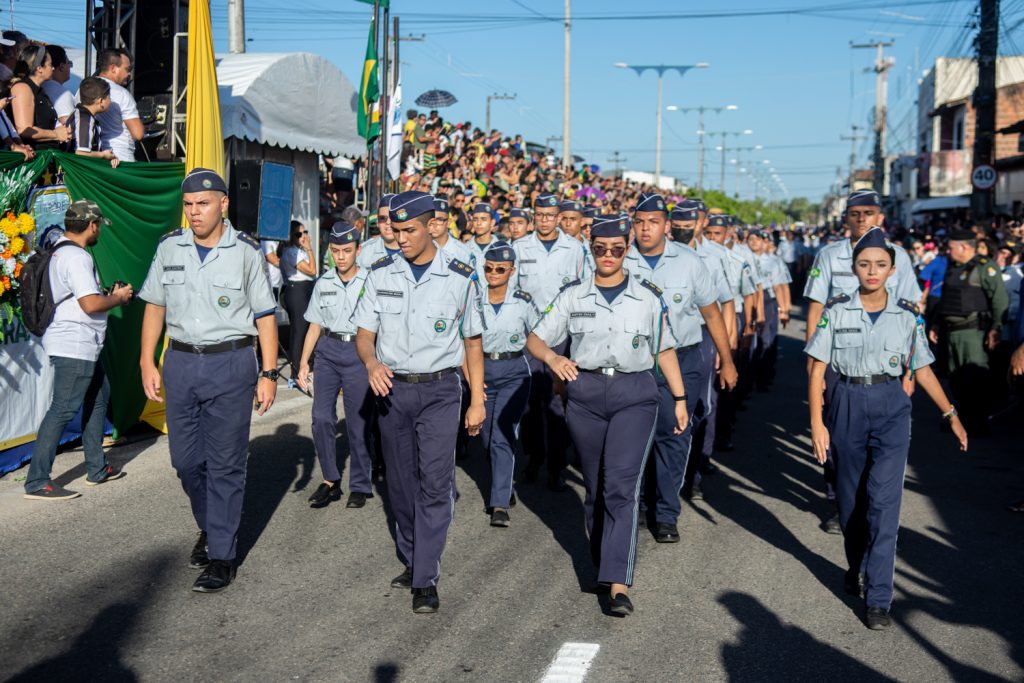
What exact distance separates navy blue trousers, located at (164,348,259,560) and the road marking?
2.04 meters

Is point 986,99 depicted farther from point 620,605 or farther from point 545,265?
point 620,605

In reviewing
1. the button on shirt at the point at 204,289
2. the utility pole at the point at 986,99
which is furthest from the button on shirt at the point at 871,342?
the utility pole at the point at 986,99

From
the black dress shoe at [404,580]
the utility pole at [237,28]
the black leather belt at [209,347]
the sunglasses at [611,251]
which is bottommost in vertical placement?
the black dress shoe at [404,580]

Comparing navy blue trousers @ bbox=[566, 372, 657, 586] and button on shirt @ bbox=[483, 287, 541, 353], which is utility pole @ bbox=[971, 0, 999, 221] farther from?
navy blue trousers @ bbox=[566, 372, 657, 586]

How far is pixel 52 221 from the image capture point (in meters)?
8.79

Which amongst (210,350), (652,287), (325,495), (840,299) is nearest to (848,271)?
(840,299)

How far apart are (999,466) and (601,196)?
24893 millimetres

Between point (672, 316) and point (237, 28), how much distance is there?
1186cm

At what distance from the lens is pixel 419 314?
5.67 metres

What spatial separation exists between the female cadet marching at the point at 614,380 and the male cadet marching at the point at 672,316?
136 cm

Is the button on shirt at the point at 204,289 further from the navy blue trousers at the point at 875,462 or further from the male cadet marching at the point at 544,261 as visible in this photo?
the male cadet marching at the point at 544,261

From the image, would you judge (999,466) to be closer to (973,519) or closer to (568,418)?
(973,519)

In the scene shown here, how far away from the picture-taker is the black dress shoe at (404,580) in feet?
19.5

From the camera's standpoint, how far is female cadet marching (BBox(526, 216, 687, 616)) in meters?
5.71
